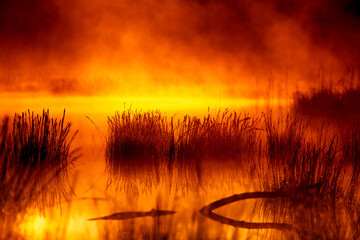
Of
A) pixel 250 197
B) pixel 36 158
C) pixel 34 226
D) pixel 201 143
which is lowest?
pixel 34 226

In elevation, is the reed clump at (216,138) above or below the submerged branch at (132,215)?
above

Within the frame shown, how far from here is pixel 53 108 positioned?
7809 mm

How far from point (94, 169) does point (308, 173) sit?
210 cm

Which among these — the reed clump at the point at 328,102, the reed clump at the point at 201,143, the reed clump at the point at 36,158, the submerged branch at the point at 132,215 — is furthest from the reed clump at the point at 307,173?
the reed clump at the point at 328,102

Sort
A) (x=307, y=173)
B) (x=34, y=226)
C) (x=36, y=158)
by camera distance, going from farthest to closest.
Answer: (x=36, y=158) → (x=307, y=173) → (x=34, y=226)

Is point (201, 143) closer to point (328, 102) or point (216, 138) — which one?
point (216, 138)

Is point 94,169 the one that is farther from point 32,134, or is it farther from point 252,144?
point 252,144

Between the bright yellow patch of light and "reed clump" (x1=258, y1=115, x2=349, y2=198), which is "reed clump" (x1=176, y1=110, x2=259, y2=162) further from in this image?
the bright yellow patch of light

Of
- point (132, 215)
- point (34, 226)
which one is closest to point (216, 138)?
point (132, 215)

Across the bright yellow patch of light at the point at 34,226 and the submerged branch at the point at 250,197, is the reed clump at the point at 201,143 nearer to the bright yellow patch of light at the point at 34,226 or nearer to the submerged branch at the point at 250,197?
the submerged branch at the point at 250,197

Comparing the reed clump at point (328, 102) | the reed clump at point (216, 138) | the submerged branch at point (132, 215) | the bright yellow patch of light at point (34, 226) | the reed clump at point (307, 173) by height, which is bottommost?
the bright yellow patch of light at point (34, 226)

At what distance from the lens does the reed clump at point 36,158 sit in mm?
4426

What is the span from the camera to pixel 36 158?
5.32 meters

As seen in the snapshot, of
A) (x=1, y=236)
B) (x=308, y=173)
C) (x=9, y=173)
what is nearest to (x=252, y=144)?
(x=308, y=173)
